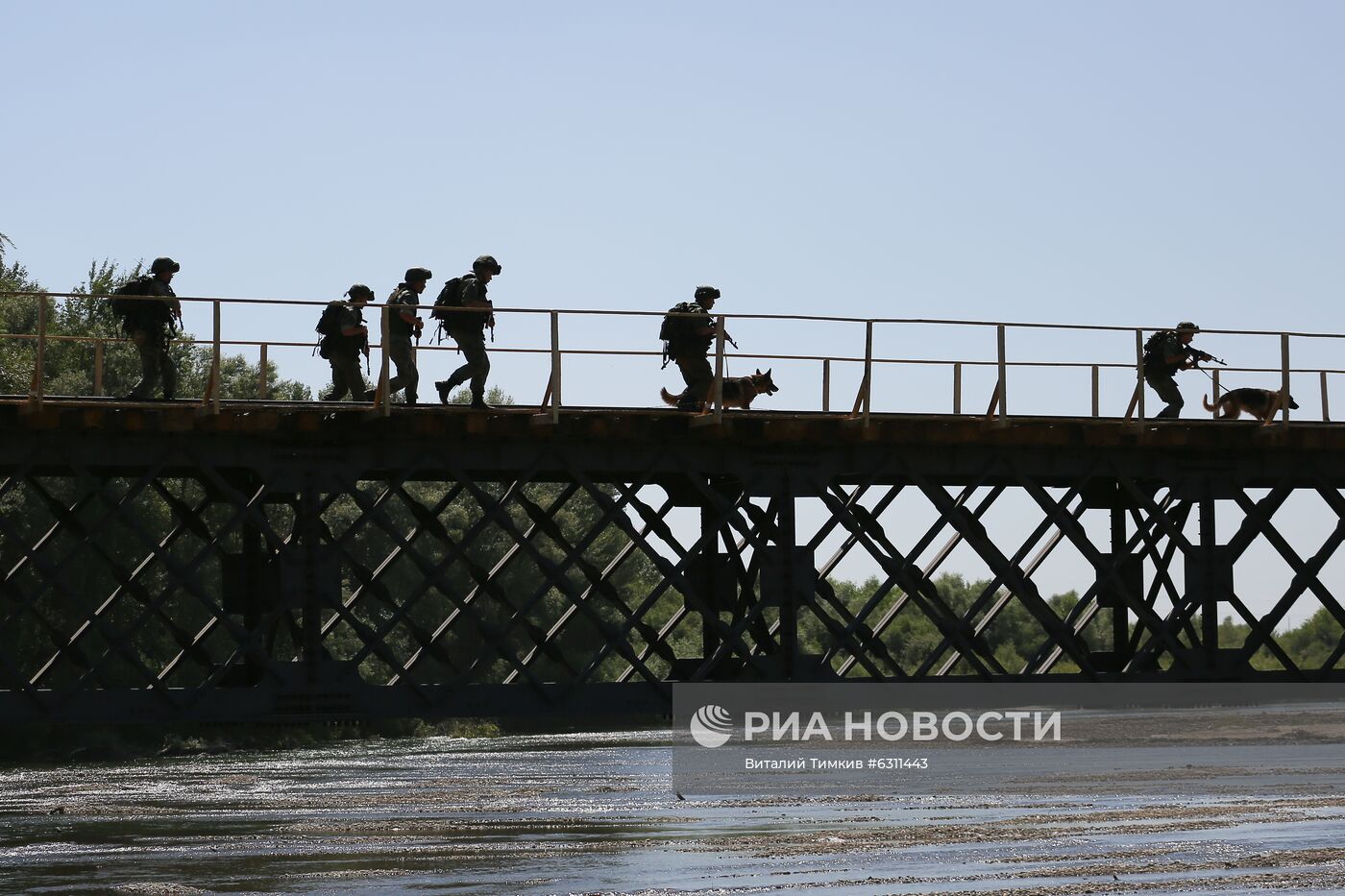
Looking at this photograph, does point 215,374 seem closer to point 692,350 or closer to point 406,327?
point 406,327

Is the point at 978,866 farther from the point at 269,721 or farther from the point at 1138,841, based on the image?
the point at 269,721

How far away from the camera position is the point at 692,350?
73.3 feet

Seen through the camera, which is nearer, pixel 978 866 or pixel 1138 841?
pixel 978 866

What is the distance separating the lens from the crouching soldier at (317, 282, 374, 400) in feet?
70.3

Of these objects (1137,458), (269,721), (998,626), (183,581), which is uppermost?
(1137,458)

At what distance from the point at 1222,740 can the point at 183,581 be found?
4277cm

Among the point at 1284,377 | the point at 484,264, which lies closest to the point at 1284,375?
the point at 1284,377

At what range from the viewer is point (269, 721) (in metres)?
20.1

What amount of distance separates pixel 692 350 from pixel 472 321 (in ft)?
8.85

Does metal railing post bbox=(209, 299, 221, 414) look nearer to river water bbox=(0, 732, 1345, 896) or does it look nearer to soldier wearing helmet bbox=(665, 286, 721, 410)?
soldier wearing helmet bbox=(665, 286, 721, 410)

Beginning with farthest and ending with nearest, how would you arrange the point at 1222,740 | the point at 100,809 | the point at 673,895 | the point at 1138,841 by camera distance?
the point at 1222,740
the point at 100,809
the point at 1138,841
the point at 673,895

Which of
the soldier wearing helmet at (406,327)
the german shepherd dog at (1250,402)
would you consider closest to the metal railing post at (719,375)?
the soldier wearing helmet at (406,327)

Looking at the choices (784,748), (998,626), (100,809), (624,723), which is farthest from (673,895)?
(998,626)

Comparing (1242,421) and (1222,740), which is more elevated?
(1242,421)
